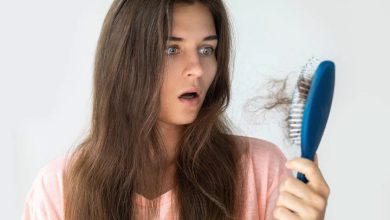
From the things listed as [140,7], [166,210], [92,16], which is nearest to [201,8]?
[140,7]

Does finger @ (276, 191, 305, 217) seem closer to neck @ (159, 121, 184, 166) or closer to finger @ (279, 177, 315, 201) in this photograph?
finger @ (279, 177, 315, 201)

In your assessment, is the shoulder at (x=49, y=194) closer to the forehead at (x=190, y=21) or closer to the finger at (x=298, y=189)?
the forehead at (x=190, y=21)

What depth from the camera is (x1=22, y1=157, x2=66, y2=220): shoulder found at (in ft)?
4.79

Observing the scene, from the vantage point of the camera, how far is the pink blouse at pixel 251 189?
4.72 ft

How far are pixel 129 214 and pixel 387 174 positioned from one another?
83 centimetres

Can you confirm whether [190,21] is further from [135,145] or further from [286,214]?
[286,214]

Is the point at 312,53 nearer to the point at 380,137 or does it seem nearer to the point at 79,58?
the point at 380,137

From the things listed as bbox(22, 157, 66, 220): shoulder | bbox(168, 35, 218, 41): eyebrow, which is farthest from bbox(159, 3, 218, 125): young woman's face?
bbox(22, 157, 66, 220): shoulder

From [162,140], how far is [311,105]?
481 millimetres

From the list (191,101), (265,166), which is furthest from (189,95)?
(265,166)

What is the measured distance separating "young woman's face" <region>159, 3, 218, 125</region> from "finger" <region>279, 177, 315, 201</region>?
37cm

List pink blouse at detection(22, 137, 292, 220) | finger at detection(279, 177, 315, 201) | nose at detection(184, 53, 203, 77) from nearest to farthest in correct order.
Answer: finger at detection(279, 177, 315, 201)
nose at detection(184, 53, 203, 77)
pink blouse at detection(22, 137, 292, 220)

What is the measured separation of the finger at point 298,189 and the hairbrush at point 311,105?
5cm

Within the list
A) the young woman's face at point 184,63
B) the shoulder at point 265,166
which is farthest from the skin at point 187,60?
the shoulder at point 265,166
